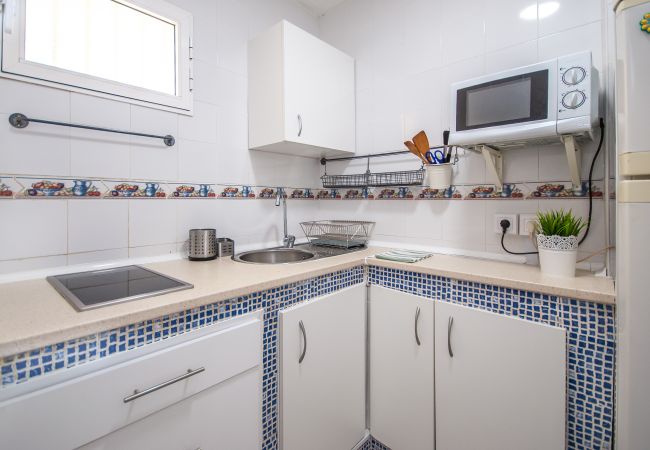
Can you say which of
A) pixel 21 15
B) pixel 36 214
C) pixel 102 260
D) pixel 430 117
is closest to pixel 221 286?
pixel 102 260

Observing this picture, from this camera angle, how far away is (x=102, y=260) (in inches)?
50.4

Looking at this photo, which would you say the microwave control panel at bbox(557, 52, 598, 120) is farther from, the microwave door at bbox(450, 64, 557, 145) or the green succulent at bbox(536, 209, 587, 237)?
the green succulent at bbox(536, 209, 587, 237)

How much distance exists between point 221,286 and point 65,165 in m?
0.81

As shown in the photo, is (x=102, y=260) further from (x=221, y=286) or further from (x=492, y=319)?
(x=492, y=319)

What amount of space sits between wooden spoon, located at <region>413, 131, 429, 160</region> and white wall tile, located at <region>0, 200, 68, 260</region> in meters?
1.57

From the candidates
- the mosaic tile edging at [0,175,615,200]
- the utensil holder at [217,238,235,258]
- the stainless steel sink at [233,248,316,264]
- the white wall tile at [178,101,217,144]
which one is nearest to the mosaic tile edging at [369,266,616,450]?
the mosaic tile edging at [0,175,615,200]

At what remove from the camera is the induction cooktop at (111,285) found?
86 centimetres

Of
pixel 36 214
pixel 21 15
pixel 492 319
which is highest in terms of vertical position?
pixel 21 15

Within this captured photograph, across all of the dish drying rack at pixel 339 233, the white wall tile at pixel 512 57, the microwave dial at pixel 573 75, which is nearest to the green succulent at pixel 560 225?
the microwave dial at pixel 573 75

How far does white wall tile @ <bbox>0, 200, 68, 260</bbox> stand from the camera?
108 centimetres

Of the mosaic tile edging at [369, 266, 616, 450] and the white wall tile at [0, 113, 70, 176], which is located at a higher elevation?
the white wall tile at [0, 113, 70, 176]

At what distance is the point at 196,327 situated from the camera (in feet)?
2.97

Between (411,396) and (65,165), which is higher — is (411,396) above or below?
below

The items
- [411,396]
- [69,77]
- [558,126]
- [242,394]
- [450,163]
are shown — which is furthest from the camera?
[450,163]
